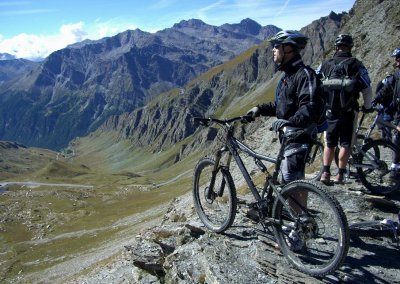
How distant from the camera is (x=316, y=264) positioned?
29.9ft

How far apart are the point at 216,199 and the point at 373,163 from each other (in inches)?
221

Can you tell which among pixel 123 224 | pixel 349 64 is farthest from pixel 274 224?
pixel 123 224

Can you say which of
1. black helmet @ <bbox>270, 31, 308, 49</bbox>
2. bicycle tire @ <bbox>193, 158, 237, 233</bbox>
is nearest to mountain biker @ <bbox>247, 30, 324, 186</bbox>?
black helmet @ <bbox>270, 31, 308, 49</bbox>

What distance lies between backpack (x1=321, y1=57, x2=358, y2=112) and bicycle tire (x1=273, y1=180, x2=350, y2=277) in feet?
14.2

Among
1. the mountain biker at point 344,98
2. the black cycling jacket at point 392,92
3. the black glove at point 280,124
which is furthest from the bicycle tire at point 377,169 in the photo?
the black glove at point 280,124

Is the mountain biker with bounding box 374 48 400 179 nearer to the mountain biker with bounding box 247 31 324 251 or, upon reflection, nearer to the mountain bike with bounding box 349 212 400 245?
the mountain bike with bounding box 349 212 400 245

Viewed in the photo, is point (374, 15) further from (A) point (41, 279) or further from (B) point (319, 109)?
(A) point (41, 279)

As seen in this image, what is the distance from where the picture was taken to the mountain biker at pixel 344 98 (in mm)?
12297

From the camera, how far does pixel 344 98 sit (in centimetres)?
1222

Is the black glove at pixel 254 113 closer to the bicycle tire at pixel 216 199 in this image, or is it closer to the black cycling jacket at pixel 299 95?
the black cycling jacket at pixel 299 95

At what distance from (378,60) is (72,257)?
52.8 meters

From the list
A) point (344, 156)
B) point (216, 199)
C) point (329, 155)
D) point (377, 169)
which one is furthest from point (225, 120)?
point (377, 169)

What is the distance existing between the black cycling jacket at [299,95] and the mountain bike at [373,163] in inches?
188

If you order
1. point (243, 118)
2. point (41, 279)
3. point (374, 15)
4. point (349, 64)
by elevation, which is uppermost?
point (374, 15)
